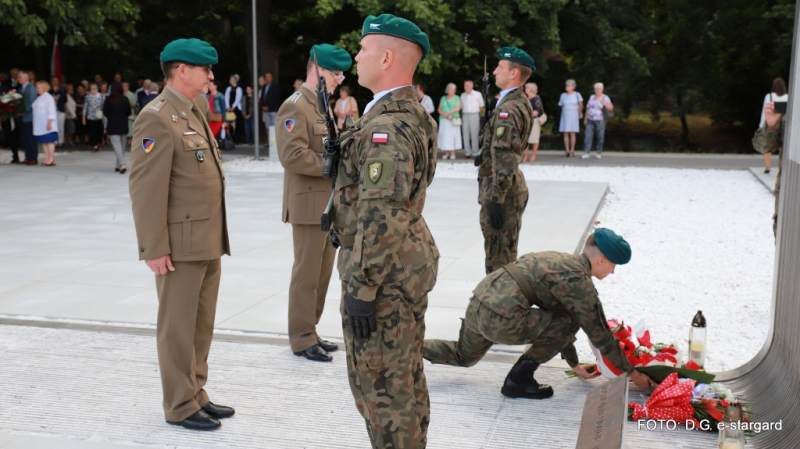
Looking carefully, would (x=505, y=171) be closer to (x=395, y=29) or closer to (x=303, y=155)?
(x=303, y=155)

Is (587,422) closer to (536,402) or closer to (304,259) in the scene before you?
(536,402)

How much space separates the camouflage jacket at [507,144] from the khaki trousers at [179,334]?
2.52 metres

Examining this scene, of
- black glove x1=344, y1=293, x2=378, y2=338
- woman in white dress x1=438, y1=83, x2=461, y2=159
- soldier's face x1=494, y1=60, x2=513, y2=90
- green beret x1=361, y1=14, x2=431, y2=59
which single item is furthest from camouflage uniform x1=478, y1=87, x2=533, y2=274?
woman in white dress x1=438, y1=83, x2=461, y2=159

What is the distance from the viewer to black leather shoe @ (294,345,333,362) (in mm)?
5746

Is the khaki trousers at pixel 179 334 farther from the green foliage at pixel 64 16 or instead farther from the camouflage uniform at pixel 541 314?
the green foliage at pixel 64 16

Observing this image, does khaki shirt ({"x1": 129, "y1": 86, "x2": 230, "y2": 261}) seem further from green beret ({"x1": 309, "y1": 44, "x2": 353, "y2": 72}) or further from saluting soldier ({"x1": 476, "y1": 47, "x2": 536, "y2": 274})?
saluting soldier ({"x1": 476, "y1": 47, "x2": 536, "y2": 274})

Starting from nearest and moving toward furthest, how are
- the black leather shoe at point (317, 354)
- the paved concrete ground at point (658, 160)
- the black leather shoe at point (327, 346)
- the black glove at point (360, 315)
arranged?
the black glove at point (360, 315), the black leather shoe at point (317, 354), the black leather shoe at point (327, 346), the paved concrete ground at point (658, 160)

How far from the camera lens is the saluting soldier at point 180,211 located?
14.4ft

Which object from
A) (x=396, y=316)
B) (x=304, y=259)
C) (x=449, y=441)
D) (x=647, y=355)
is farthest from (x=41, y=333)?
(x=647, y=355)

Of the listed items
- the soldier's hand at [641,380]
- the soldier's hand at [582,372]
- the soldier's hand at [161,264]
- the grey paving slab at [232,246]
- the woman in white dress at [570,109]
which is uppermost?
the woman in white dress at [570,109]

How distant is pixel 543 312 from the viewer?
500 cm

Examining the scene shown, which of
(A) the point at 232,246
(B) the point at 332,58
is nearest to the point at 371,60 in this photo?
(B) the point at 332,58

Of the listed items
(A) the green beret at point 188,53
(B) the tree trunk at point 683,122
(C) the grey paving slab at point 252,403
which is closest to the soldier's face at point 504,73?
(C) the grey paving slab at point 252,403

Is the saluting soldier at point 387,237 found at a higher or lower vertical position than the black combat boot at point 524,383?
higher
